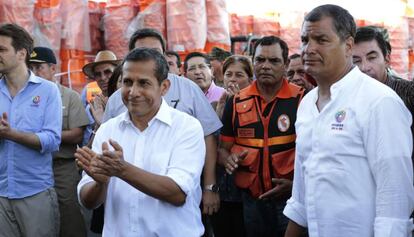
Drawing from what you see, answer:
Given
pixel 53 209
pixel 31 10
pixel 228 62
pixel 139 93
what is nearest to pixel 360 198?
pixel 139 93

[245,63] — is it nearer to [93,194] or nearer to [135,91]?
[135,91]

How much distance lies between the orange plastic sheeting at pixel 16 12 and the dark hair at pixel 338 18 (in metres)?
5.00

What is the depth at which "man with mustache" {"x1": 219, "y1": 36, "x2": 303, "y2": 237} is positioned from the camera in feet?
12.2

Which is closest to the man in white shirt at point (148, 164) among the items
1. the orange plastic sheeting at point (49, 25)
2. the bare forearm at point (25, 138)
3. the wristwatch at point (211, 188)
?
the wristwatch at point (211, 188)

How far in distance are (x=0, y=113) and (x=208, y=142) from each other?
1.48 meters

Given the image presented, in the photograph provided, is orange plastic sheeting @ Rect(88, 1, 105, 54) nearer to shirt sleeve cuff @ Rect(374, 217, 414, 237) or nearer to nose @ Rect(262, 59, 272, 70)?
nose @ Rect(262, 59, 272, 70)

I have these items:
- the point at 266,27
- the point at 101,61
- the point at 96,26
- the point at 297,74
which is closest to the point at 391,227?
the point at 297,74

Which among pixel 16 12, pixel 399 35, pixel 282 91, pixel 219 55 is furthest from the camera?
pixel 399 35

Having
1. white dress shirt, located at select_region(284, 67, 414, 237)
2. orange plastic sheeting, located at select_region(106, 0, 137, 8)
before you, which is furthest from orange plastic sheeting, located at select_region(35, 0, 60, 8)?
white dress shirt, located at select_region(284, 67, 414, 237)

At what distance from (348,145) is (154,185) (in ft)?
2.82

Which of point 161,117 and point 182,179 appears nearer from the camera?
point 182,179

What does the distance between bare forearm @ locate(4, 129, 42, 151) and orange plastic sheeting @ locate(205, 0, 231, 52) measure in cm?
421

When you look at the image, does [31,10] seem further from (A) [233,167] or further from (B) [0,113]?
(A) [233,167]

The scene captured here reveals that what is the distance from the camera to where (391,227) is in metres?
2.28
